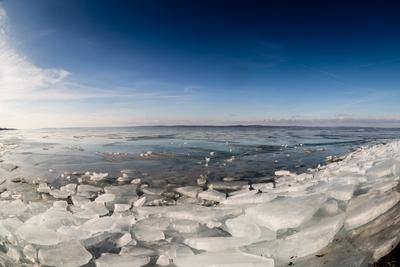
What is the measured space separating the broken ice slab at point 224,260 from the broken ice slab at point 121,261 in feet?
0.97

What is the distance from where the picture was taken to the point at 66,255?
269 cm

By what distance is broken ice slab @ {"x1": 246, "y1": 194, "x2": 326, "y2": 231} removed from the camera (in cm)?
282

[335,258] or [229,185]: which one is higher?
[335,258]

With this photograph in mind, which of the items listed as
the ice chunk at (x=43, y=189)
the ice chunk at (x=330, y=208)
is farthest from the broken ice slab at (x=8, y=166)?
the ice chunk at (x=330, y=208)

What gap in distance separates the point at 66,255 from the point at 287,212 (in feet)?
6.66

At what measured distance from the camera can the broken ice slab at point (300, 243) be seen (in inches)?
102

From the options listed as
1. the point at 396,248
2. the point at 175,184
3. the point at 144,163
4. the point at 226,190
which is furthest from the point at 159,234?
the point at 144,163

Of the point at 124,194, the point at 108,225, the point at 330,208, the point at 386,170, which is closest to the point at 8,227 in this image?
the point at 108,225

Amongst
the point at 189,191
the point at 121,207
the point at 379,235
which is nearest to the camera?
the point at 379,235

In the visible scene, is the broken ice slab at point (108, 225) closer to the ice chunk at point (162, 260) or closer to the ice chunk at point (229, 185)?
the ice chunk at point (162, 260)

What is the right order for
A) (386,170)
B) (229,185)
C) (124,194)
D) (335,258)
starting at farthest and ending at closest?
(229,185)
(124,194)
(386,170)
(335,258)

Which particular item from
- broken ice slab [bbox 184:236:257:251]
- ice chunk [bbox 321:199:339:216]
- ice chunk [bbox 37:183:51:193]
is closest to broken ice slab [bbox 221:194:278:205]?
ice chunk [bbox 321:199:339:216]

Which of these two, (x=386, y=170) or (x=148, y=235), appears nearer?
(x=148, y=235)

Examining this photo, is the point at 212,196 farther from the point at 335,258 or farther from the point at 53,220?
the point at 335,258
